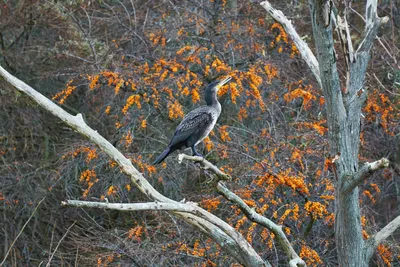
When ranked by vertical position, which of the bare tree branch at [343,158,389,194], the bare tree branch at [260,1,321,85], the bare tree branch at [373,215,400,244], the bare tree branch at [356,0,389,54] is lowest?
the bare tree branch at [373,215,400,244]

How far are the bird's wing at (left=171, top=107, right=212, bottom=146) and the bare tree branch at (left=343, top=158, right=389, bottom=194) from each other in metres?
2.04

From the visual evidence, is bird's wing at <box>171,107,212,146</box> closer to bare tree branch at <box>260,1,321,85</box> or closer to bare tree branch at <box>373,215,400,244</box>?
bare tree branch at <box>260,1,321,85</box>

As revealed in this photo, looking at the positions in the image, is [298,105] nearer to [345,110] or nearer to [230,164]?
[230,164]

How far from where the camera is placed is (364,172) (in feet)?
17.6

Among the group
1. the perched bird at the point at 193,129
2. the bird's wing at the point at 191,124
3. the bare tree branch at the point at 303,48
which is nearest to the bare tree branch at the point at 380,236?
the bare tree branch at the point at 303,48

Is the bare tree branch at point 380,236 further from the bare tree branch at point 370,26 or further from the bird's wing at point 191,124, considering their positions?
the bird's wing at point 191,124

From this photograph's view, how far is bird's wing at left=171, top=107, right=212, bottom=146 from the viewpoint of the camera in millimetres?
7422

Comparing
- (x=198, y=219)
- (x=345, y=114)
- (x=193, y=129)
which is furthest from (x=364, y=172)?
(x=193, y=129)

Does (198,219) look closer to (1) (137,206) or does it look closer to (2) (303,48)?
(1) (137,206)

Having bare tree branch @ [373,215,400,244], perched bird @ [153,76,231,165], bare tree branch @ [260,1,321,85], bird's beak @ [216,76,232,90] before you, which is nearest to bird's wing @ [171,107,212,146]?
perched bird @ [153,76,231,165]

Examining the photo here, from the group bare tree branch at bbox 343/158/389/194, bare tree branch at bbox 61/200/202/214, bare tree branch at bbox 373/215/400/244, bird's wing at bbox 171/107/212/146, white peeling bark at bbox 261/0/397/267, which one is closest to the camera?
bare tree branch at bbox 61/200/202/214

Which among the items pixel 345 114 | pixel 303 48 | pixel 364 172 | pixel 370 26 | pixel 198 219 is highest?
pixel 370 26

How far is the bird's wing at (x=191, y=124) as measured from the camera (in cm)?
742

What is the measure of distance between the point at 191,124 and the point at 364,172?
242 cm
